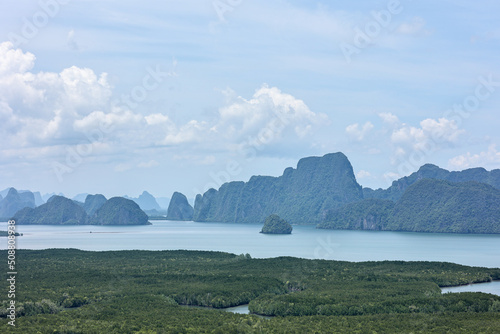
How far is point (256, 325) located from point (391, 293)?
24.1 metres

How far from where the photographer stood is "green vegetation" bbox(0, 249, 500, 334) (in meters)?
52.3

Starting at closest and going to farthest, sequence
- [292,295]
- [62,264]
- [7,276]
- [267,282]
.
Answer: [292,295]
[267,282]
[7,276]
[62,264]

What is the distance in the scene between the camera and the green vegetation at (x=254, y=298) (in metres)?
52.3

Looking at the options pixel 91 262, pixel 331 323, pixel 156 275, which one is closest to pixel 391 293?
pixel 331 323

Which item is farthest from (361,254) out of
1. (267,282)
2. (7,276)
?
(7,276)

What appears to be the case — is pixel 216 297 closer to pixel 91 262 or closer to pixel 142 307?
pixel 142 307

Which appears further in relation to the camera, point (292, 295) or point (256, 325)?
point (292, 295)

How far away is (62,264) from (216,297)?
49.6 metres

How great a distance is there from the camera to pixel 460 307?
2381 inches

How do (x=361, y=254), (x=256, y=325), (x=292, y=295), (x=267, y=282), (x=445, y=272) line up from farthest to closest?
(x=361, y=254), (x=445, y=272), (x=267, y=282), (x=292, y=295), (x=256, y=325)

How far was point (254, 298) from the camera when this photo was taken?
231 ft

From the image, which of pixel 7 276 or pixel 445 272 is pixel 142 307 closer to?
pixel 7 276

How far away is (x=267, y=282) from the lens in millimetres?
78938

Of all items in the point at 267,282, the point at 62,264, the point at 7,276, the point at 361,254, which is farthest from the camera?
the point at 361,254
